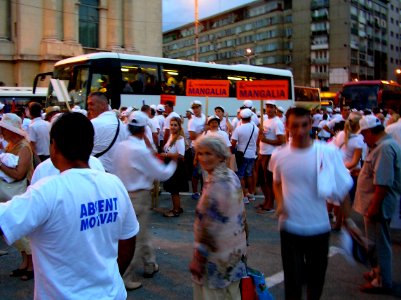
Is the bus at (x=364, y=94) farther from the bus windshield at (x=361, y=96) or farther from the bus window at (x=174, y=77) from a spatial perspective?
the bus window at (x=174, y=77)

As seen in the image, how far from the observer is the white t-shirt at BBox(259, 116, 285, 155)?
355 inches

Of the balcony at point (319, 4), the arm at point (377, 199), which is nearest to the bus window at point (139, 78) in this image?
the arm at point (377, 199)

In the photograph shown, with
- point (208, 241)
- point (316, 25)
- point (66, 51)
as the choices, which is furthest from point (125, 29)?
point (316, 25)

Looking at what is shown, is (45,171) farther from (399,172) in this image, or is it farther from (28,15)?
(28,15)

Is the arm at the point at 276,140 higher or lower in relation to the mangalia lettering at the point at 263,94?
lower

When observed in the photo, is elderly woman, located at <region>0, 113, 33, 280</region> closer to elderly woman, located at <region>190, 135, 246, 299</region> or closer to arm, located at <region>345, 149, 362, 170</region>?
elderly woman, located at <region>190, 135, 246, 299</region>

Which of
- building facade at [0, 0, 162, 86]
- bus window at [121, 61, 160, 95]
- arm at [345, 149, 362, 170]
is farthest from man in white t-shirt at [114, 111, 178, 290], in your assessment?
building facade at [0, 0, 162, 86]

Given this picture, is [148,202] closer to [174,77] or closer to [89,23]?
[174,77]

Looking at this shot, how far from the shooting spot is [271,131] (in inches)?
360

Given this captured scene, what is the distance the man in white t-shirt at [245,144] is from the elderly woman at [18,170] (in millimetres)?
4959

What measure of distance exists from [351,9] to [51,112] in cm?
7939

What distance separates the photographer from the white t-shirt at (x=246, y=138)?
9.43 metres

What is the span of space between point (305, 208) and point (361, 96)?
29.5 meters

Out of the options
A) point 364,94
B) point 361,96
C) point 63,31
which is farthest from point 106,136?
point 63,31
